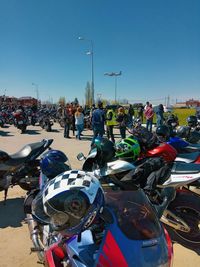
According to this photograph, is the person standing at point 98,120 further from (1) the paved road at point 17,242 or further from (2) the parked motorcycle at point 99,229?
(2) the parked motorcycle at point 99,229

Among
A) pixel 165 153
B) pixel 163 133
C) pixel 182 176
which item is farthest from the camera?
pixel 163 133

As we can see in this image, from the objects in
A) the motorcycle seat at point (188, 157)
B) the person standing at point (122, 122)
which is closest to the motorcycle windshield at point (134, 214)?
the motorcycle seat at point (188, 157)

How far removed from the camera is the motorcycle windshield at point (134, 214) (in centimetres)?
196

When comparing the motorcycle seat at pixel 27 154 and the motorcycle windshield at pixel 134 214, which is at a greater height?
the motorcycle windshield at pixel 134 214

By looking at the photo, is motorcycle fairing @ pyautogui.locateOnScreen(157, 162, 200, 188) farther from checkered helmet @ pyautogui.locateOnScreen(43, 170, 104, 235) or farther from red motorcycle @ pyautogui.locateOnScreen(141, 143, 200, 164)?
checkered helmet @ pyautogui.locateOnScreen(43, 170, 104, 235)

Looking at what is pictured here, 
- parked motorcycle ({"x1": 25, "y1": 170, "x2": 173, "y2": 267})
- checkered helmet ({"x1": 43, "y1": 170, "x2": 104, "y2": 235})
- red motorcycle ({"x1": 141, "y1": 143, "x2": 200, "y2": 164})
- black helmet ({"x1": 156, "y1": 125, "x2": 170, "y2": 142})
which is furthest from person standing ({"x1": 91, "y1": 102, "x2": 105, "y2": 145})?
checkered helmet ({"x1": 43, "y1": 170, "x2": 104, "y2": 235})

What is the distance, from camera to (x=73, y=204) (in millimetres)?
1874

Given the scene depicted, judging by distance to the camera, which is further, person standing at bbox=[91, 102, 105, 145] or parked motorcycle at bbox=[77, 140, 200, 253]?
person standing at bbox=[91, 102, 105, 145]

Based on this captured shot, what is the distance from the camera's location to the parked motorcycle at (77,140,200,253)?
3355 millimetres

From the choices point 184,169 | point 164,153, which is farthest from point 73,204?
point 164,153

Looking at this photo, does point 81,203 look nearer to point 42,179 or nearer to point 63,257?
point 63,257

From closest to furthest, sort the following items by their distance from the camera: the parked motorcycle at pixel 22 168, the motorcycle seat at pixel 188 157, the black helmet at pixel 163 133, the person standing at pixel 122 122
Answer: the motorcycle seat at pixel 188 157, the parked motorcycle at pixel 22 168, the black helmet at pixel 163 133, the person standing at pixel 122 122

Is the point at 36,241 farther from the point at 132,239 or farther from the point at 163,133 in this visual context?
the point at 163,133

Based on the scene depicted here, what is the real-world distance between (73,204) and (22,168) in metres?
3.45
